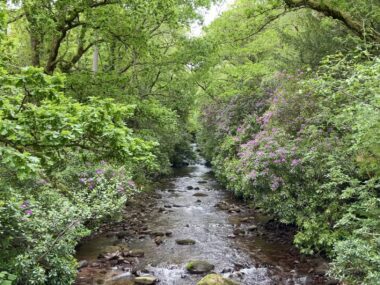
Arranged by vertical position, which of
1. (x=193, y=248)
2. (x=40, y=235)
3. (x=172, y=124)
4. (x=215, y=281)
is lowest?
(x=193, y=248)

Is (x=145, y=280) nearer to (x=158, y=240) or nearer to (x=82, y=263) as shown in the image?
(x=82, y=263)

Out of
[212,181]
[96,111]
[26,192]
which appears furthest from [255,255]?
[212,181]

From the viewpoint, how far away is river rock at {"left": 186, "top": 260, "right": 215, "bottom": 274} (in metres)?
7.89

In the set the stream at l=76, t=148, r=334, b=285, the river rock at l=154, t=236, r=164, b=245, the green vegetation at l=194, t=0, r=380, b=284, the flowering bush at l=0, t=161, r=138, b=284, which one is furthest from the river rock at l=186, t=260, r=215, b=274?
the flowering bush at l=0, t=161, r=138, b=284

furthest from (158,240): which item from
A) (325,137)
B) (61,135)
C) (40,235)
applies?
(61,135)

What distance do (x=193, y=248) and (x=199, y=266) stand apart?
1.44 metres

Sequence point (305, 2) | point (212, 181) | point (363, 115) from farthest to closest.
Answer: point (212, 181)
point (305, 2)
point (363, 115)

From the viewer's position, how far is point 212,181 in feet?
67.7

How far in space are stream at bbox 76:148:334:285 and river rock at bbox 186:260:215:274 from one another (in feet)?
0.46

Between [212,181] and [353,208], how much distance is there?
1408 cm

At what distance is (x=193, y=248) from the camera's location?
945 cm

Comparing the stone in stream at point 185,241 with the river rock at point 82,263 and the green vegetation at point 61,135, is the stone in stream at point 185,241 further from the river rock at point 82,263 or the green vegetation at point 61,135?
the river rock at point 82,263

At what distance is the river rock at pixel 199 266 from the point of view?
25.9 feet

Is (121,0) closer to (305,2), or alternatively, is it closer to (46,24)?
(46,24)
